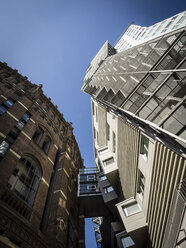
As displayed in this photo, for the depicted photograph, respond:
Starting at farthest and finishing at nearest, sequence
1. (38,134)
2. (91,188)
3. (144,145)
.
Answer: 1. (38,134)
2. (91,188)
3. (144,145)

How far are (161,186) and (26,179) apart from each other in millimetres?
12608

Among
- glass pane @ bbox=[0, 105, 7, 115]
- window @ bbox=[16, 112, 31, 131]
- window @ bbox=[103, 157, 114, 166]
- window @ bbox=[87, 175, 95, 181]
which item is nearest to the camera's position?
glass pane @ bbox=[0, 105, 7, 115]

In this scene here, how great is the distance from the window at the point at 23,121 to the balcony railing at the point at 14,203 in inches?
312

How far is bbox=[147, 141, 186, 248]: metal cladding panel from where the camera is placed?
19.4 feet

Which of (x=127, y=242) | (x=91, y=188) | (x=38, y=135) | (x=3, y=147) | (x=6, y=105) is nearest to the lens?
(x=127, y=242)

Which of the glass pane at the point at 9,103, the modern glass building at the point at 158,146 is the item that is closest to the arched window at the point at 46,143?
the glass pane at the point at 9,103

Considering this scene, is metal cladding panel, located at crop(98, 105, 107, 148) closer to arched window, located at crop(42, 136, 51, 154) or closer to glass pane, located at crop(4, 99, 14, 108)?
arched window, located at crop(42, 136, 51, 154)

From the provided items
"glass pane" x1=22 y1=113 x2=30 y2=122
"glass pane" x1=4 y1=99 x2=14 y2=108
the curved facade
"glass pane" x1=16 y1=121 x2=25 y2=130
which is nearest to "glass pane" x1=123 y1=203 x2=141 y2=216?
the curved facade

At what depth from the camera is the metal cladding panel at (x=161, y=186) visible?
5.90 meters

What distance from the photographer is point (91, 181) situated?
22.1 metres

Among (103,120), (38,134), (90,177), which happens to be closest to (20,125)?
(38,134)

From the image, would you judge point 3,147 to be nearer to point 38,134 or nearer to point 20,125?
point 20,125

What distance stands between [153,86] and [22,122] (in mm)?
16467

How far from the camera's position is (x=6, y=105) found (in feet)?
63.0
